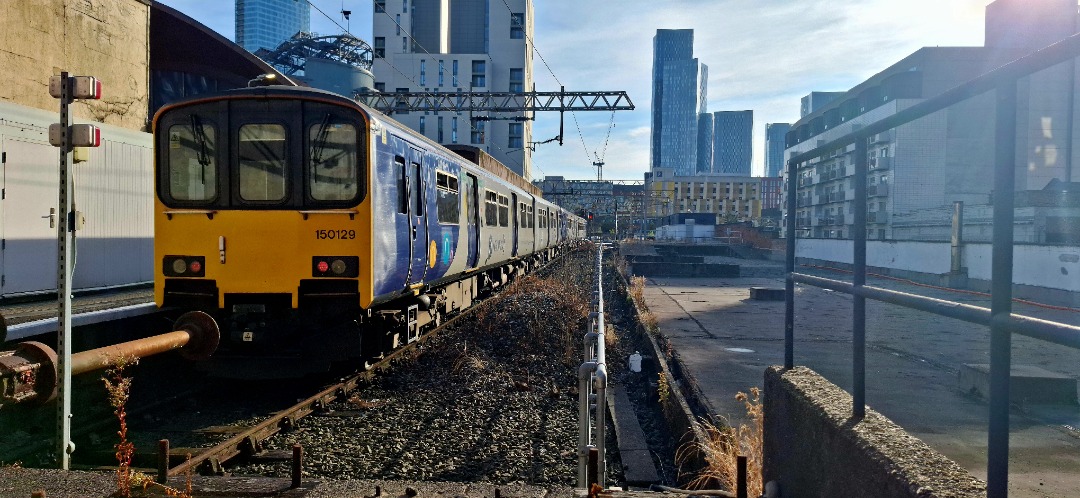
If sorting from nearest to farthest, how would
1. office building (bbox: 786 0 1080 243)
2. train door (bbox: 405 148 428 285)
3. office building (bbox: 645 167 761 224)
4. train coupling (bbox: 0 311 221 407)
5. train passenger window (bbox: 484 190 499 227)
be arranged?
train coupling (bbox: 0 311 221 407) → train door (bbox: 405 148 428 285) → train passenger window (bbox: 484 190 499 227) → office building (bbox: 786 0 1080 243) → office building (bbox: 645 167 761 224)

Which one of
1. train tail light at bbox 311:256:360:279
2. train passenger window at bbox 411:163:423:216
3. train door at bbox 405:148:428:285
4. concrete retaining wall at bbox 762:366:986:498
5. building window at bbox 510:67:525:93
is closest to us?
concrete retaining wall at bbox 762:366:986:498

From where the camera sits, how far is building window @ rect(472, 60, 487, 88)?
54.5m

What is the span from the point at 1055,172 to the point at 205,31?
141 feet

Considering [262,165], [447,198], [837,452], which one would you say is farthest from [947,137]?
[837,452]

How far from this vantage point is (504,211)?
50.0ft

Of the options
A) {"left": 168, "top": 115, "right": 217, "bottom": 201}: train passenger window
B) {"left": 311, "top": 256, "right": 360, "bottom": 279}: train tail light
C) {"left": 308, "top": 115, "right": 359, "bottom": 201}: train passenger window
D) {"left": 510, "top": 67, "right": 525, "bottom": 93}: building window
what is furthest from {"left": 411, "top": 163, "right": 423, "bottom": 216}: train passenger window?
{"left": 510, "top": 67, "right": 525, "bottom": 93}: building window

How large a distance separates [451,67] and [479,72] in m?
2.31

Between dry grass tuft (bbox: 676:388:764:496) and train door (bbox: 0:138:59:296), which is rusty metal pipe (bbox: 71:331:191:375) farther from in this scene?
train door (bbox: 0:138:59:296)

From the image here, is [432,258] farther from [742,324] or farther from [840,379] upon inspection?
[742,324]

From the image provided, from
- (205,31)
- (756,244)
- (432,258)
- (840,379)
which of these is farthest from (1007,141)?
(756,244)

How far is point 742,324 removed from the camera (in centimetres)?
1355

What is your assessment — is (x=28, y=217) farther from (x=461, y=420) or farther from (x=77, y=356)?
(x=461, y=420)

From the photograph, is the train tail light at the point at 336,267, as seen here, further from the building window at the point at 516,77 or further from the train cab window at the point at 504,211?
the building window at the point at 516,77

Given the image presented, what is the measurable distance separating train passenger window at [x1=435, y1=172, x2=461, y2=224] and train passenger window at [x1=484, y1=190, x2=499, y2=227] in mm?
2324
